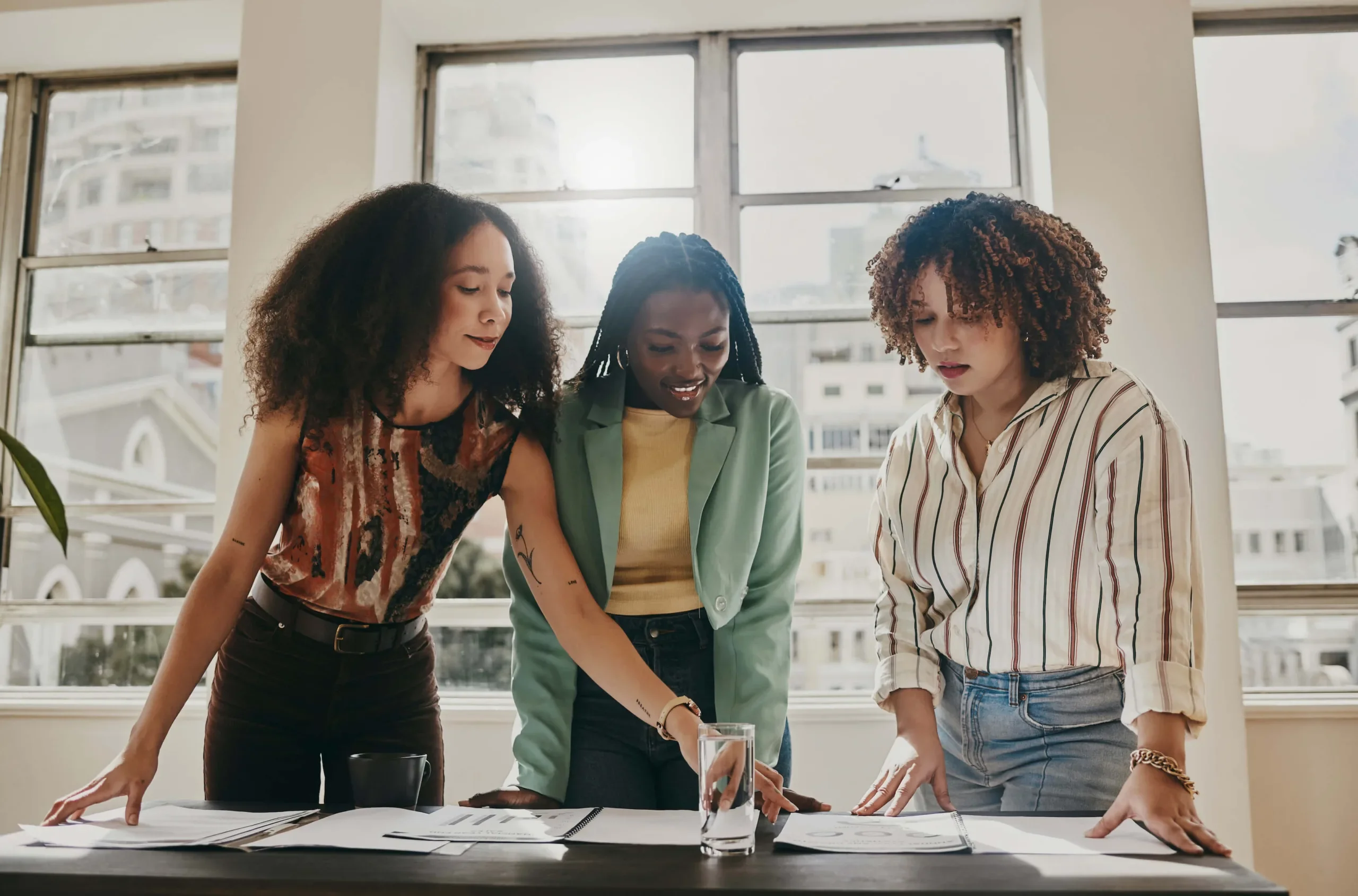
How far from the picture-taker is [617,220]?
2.79m

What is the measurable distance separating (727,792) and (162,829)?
1.97ft

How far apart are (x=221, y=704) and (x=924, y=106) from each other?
7.51 ft

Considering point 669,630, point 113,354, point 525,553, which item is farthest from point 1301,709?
point 113,354

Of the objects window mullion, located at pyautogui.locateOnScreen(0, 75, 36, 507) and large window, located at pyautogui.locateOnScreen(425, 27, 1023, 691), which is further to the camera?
window mullion, located at pyautogui.locateOnScreen(0, 75, 36, 507)

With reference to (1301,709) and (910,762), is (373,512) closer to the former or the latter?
(910,762)

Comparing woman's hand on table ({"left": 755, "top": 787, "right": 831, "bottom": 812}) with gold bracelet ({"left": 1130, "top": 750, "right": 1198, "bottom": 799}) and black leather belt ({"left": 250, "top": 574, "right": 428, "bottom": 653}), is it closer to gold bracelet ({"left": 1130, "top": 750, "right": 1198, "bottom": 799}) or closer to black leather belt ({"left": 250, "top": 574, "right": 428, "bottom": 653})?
gold bracelet ({"left": 1130, "top": 750, "right": 1198, "bottom": 799})

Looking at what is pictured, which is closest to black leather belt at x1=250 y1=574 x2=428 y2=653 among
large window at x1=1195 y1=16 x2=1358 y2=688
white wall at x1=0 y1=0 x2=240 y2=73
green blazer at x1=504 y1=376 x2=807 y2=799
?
green blazer at x1=504 y1=376 x2=807 y2=799

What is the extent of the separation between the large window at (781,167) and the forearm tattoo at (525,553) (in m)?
1.23

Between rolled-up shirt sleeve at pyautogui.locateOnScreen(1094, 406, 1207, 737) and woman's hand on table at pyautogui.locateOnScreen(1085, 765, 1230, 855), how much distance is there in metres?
0.11

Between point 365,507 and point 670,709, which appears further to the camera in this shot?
point 365,507

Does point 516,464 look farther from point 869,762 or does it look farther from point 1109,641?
point 869,762

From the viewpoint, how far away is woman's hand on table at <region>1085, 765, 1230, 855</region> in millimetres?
971

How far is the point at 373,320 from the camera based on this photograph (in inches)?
57.4

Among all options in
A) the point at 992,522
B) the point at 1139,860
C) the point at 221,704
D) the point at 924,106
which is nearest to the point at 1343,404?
the point at 924,106
